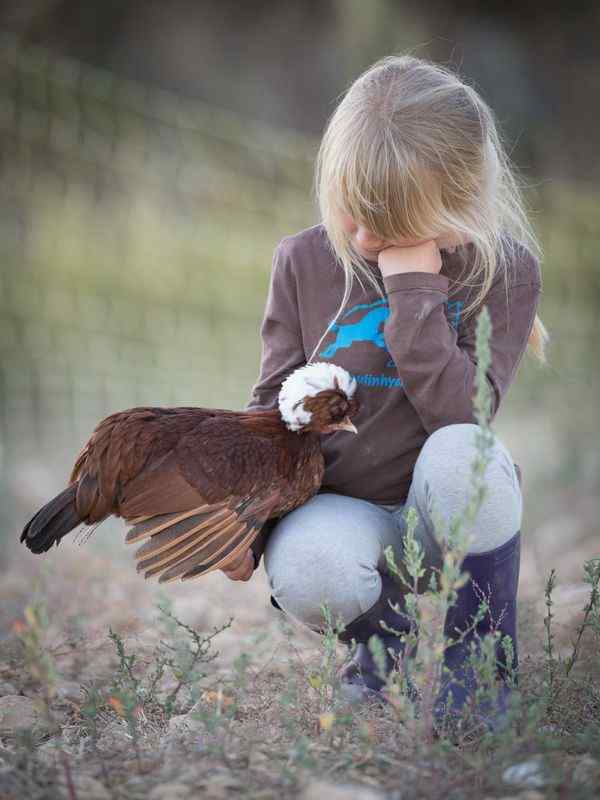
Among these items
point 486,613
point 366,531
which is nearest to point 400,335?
point 366,531

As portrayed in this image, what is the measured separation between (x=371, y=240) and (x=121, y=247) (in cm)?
408

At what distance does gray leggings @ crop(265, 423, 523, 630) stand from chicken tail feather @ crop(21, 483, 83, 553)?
50 cm

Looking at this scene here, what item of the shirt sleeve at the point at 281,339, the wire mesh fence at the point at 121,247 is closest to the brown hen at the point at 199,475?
the shirt sleeve at the point at 281,339

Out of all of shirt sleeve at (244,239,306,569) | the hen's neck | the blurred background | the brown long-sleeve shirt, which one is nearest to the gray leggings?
the brown long-sleeve shirt

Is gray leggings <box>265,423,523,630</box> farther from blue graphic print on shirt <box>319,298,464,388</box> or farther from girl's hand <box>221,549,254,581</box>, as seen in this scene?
blue graphic print on shirt <box>319,298,464,388</box>

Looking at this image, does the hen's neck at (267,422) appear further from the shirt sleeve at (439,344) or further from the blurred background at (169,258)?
the blurred background at (169,258)

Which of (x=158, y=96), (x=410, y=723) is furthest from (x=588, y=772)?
(x=158, y=96)

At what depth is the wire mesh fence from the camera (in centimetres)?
561

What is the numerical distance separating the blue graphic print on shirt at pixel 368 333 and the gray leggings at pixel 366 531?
0.26 m

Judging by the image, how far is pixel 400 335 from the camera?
2.34 meters

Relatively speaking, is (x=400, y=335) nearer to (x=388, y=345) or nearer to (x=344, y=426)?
(x=388, y=345)

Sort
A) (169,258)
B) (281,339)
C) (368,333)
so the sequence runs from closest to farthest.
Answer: (368,333), (281,339), (169,258)

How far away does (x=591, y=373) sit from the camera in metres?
5.90

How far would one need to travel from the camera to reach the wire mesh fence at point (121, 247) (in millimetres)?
5613
